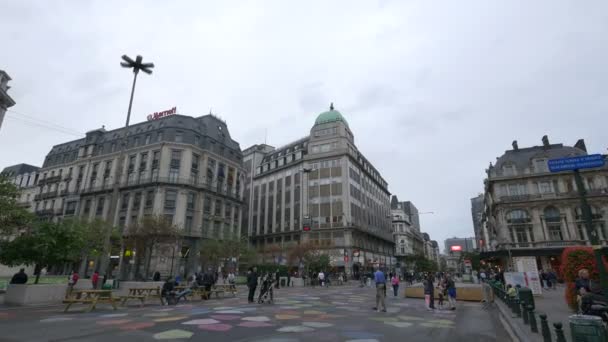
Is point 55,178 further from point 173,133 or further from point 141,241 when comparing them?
point 141,241

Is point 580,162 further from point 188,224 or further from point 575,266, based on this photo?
point 188,224

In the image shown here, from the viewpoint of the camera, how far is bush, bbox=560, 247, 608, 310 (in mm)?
11508

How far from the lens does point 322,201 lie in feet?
198

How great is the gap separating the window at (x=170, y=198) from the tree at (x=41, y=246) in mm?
30249

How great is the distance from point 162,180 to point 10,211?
2977 cm

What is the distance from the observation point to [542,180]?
48062mm

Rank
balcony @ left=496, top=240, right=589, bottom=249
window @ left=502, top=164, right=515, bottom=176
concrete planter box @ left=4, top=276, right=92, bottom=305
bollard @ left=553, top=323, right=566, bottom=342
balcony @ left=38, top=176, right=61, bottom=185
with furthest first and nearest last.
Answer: balcony @ left=38, top=176, right=61, bottom=185, window @ left=502, top=164, right=515, bottom=176, balcony @ left=496, top=240, right=589, bottom=249, concrete planter box @ left=4, top=276, right=92, bottom=305, bollard @ left=553, top=323, right=566, bottom=342

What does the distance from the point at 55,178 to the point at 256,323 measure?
2621 inches

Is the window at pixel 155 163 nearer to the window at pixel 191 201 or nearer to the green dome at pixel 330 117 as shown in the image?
the window at pixel 191 201

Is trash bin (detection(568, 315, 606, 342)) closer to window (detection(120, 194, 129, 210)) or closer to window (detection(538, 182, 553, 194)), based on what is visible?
window (detection(538, 182, 553, 194))

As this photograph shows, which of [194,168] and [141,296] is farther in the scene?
[194,168]

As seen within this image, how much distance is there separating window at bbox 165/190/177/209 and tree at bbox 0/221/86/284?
3025 centimetres

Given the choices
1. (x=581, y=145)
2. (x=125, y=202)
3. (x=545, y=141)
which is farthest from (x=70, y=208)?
(x=581, y=145)

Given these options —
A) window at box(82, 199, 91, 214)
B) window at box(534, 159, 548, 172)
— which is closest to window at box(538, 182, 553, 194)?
window at box(534, 159, 548, 172)
